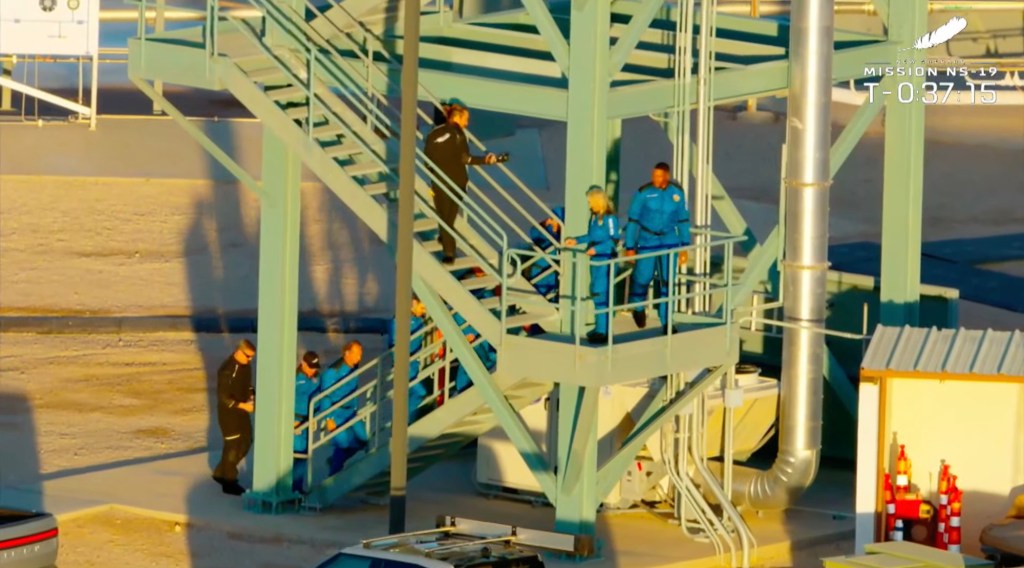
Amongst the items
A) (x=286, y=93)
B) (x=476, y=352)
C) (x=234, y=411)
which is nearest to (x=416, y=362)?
(x=476, y=352)

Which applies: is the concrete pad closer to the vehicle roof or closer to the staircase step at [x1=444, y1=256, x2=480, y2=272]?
the staircase step at [x1=444, y1=256, x2=480, y2=272]

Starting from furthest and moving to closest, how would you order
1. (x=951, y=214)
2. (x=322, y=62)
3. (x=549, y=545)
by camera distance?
(x=951, y=214) < (x=322, y=62) < (x=549, y=545)

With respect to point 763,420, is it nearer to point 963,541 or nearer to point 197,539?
point 963,541

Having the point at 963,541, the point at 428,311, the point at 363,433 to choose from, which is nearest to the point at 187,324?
the point at 363,433

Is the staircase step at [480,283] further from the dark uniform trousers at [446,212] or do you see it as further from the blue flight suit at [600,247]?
the blue flight suit at [600,247]

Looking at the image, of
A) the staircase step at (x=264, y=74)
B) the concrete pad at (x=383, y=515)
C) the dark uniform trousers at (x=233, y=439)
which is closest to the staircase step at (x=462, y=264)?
the staircase step at (x=264, y=74)

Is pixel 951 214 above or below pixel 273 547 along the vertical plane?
above
